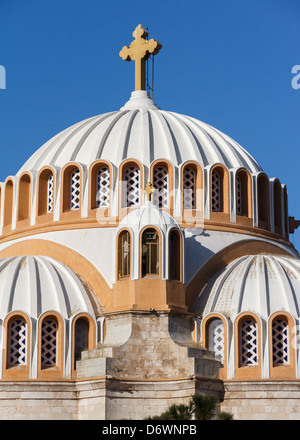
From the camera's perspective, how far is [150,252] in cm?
4038

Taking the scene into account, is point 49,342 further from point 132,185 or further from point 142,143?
point 142,143

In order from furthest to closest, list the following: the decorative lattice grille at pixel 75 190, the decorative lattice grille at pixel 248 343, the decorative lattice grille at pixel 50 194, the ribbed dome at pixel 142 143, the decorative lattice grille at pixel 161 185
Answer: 1. the decorative lattice grille at pixel 50 194
2. the ribbed dome at pixel 142 143
3. the decorative lattice grille at pixel 75 190
4. the decorative lattice grille at pixel 161 185
5. the decorative lattice grille at pixel 248 343

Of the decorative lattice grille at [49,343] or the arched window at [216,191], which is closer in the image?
the decorative lattice grille at [49,343]

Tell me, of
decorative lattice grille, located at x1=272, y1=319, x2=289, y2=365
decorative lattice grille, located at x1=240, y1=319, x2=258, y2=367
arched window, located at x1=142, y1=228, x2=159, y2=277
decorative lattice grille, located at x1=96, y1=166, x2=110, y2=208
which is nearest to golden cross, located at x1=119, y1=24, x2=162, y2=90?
A: decorative lattice grille, located at x1=96, y1=166, x2=110, y2=208

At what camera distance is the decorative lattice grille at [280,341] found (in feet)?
131

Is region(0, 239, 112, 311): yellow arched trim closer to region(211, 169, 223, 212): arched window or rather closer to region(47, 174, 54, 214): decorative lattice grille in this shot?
region(47, 174, 54, 214): decorative lattice grille

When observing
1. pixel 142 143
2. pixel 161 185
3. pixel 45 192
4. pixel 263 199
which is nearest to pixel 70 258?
pixel 45 192

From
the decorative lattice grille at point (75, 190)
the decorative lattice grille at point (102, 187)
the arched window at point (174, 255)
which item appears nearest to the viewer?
the arched window at point (174, 255)

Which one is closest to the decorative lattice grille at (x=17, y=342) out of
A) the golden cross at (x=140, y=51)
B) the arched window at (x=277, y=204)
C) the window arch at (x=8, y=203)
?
the window arch at (x=8, y=203)

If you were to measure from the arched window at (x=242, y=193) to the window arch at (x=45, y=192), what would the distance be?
22.2 ft

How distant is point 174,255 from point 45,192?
6799 mm

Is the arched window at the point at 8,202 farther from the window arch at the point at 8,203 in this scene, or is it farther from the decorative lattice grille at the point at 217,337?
the decorative lattice grille at the point at 217,337
